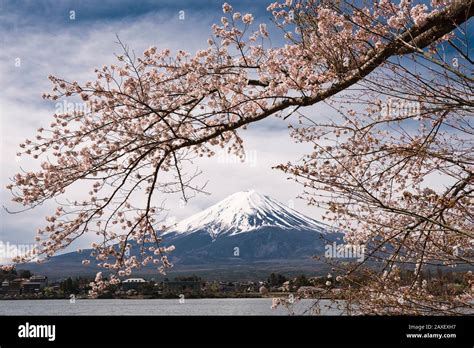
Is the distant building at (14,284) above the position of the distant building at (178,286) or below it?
above

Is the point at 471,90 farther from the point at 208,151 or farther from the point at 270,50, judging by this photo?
the point at 208,151

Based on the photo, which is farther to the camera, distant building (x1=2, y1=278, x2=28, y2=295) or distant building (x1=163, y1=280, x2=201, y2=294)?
distant building (x1=163, y1=280, x2=201, y2=294)

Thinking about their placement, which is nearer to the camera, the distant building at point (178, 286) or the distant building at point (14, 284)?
the distant building at point (14, 284)

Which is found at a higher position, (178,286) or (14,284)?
(14,284)

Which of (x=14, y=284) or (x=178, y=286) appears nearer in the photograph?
(x=14, y=284)

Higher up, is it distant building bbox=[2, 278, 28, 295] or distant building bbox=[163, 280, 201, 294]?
distant building bbox=[2, 278, 28, 295]

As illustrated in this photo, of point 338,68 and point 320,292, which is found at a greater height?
point 338,68

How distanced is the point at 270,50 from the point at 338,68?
1.66 metres
